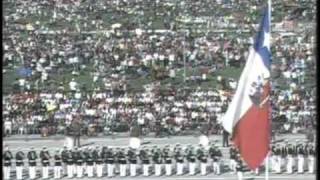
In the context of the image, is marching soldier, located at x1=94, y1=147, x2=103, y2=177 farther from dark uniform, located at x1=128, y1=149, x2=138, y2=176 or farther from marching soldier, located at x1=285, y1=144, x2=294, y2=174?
marching soldier, located at x1=285, y1=144, x2=294, y2=174

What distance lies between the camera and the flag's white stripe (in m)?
11.3

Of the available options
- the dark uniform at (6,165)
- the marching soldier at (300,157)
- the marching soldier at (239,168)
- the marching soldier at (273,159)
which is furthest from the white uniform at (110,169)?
the marching soldier at (300,157)

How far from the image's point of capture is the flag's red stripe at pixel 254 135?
11078mm

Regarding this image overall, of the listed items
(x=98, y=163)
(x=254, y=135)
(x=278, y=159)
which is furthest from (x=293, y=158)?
(x=254, y=135)

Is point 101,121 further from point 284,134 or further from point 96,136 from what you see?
point 284,134

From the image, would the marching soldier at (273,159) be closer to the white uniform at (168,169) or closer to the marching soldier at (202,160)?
the marching soldier at (202,160)

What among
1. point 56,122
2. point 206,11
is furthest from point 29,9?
point 56,122

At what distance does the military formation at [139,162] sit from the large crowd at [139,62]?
163 inches

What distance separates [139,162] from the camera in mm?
19688

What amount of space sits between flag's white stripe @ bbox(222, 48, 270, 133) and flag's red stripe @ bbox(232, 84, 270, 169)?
0.23ft

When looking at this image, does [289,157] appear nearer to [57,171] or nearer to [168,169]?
[168,169]

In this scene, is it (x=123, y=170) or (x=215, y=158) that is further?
(x=215, y=158)

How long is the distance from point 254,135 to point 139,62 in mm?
19989

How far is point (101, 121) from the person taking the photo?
79.6ft
